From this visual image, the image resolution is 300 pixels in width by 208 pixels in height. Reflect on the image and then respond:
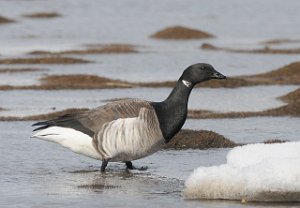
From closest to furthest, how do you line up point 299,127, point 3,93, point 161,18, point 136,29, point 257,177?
point 257,177 → point 299,127 → point 3,93 → point 136,29 → point 161,18

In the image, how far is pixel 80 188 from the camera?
11.1 metres

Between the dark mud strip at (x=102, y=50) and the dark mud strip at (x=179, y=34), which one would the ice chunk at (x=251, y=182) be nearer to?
the dark mud strip at (x=102, y=50)

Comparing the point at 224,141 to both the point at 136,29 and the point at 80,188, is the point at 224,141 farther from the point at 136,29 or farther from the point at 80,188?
the point at 136,29

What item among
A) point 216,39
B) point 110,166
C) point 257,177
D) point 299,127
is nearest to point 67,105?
point 299,127

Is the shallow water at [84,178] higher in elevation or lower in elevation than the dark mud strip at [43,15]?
lower

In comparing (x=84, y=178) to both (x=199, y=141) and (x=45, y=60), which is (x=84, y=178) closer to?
(x=199, y=141)

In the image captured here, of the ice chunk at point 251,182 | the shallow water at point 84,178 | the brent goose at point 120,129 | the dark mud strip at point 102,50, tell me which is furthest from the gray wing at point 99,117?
the dark mud strip at point 102,50

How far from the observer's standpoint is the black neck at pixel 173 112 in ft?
40.5

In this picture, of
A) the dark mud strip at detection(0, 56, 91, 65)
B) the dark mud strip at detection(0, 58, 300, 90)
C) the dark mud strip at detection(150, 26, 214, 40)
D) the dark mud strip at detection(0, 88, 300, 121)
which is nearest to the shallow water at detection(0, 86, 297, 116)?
the dark mud strip at detection(0, 58, 300, 90)

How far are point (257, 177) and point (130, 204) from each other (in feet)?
4.35

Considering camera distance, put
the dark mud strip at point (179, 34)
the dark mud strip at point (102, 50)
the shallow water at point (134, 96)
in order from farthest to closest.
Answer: the dark mud strip at point (179, 34) → the dark mud strip at point (102, 50) → the shallow water at point (134, 96)

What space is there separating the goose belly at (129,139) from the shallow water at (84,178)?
0.28 m

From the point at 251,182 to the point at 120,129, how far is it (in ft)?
9.00

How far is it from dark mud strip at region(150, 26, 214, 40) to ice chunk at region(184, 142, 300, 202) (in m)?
29.7
